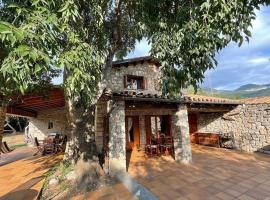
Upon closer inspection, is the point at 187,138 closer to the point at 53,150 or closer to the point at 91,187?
the point at 91,187

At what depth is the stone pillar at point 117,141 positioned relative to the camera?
7.08 meters

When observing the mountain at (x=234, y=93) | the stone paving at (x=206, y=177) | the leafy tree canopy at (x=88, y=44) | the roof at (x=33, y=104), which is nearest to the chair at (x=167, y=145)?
the stone paving at (x=206, y=177)

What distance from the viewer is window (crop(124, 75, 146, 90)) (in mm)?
12047

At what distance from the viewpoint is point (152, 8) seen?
4.43m

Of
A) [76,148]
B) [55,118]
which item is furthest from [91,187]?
[55,118]

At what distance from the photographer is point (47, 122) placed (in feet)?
51.4

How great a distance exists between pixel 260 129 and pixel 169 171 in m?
7.52

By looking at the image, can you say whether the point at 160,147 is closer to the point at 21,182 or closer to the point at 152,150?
the point at 152,150

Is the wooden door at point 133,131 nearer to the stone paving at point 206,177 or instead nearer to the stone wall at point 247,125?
the stone paving at point 206,177

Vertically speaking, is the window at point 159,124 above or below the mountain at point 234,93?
below

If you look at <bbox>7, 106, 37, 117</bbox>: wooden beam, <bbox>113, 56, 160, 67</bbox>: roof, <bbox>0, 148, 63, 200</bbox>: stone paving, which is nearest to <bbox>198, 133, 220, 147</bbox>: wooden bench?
<bbox>113, 56, 160, 67</bbox>: roof

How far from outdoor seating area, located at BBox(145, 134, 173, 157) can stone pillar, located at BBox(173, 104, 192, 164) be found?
4.37 ft

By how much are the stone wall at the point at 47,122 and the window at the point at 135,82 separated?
611cm

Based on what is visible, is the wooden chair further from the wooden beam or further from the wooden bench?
the wooden beam
